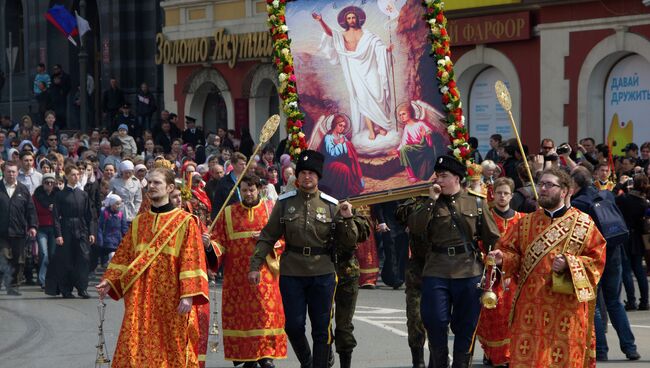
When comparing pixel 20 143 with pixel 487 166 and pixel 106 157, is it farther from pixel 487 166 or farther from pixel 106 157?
pixel 487 166

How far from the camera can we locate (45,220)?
70.2ft

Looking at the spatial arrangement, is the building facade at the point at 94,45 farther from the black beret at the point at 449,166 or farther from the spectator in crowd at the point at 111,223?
the black beret at the point at 449,166

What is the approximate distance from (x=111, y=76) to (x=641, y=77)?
18899mm

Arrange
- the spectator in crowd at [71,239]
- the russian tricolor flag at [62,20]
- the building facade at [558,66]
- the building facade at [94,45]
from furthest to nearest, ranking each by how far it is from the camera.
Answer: the building facade at [94,45] → the russian tricolor flag at [62,20] → the building facade at [558,66] → the spectator in crowd at [71,239]

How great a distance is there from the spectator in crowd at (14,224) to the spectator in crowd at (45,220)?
0.81ft

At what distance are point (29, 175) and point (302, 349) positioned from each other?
1127 centimetres


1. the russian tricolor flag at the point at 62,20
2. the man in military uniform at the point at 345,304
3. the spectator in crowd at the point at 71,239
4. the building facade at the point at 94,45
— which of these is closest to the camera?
the man in military uniform at the point at 345,304

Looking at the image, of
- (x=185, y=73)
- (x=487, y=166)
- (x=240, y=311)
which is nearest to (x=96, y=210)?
(x=487, y=166)

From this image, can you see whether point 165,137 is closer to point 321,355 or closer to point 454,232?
point 321,355

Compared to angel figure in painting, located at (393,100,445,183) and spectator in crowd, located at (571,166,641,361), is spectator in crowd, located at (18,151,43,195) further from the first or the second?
spectator in crowd, located at (571,166,641,361)

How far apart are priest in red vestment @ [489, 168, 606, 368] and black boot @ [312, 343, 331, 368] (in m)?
1.89

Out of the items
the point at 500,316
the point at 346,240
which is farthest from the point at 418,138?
the point at 346,240

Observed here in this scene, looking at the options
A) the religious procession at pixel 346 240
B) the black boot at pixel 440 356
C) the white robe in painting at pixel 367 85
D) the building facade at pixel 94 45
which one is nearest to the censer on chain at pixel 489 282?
the religious procession at pixel 346 240

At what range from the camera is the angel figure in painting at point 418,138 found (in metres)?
13.7
